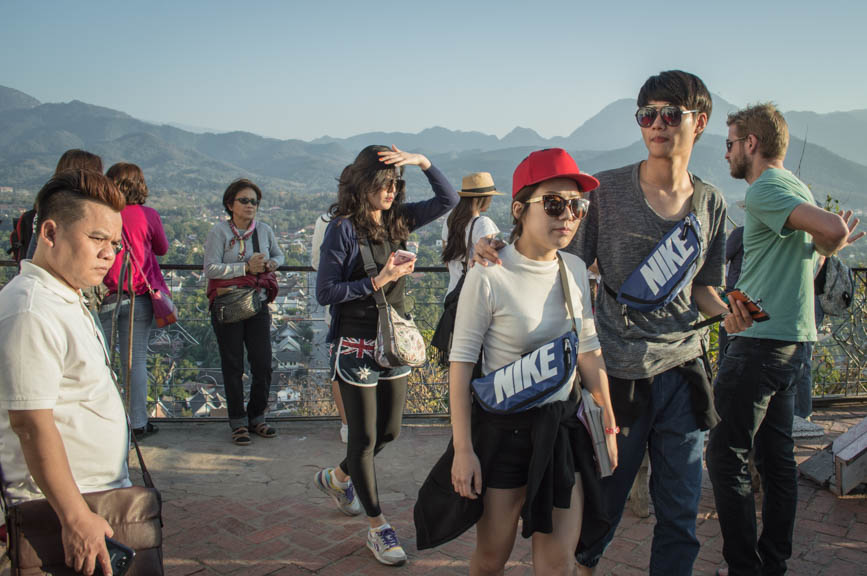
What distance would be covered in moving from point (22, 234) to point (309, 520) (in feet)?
9.06

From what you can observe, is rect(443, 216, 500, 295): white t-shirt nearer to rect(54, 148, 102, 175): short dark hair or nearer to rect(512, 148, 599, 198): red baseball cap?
rect(512, 148, 599, 198): red baseball cap

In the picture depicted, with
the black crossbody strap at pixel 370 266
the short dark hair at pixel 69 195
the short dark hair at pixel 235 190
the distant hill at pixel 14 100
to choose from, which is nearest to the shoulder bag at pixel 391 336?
the black crossbody strap at pixel 370 266

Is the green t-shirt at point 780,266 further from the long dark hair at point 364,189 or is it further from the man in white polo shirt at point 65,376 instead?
the man in white polo shirt at point 65,376

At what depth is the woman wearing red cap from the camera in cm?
207

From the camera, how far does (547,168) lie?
214 centimetres

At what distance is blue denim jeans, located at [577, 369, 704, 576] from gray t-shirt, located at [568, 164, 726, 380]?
144 mm

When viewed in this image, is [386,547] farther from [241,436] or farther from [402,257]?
[241,436]

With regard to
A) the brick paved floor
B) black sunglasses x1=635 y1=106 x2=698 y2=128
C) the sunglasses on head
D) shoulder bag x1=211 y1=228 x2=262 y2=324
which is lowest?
the brick paved floor

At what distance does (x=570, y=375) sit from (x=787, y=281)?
148 cm

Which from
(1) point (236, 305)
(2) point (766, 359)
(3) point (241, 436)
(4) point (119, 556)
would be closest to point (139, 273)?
(1) point (236, 305)

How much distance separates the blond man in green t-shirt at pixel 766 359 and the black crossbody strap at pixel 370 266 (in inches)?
67.9

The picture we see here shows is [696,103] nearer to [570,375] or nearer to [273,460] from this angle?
[570,375]

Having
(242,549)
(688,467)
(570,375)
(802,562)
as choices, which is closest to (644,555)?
(802,562)

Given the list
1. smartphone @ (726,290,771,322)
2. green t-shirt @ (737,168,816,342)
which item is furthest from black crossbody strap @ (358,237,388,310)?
green t-shirt @ (737,168,816,342)
